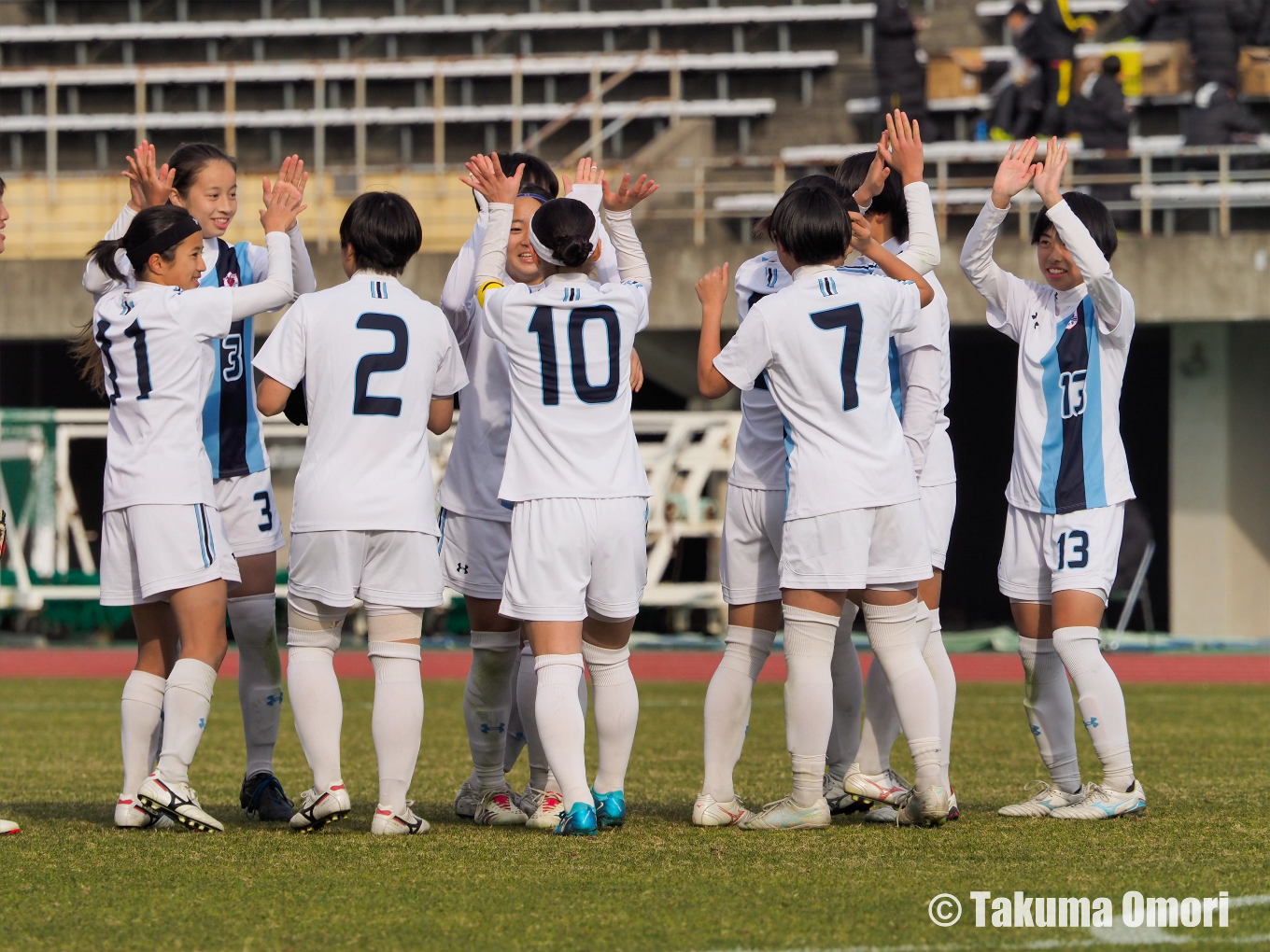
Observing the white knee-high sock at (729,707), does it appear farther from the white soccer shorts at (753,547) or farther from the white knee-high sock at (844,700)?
the white knee-high sock at (844,700)

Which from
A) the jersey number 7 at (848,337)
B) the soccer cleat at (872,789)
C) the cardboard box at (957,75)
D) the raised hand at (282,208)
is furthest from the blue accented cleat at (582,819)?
the cardboard box at (957,75)

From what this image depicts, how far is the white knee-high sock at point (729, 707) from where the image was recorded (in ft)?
16.8

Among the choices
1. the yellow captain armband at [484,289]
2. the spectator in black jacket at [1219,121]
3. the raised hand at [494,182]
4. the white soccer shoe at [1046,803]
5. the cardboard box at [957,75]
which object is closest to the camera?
the yellow captain armband at [484,289]

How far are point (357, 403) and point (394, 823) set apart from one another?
1230 millimetres

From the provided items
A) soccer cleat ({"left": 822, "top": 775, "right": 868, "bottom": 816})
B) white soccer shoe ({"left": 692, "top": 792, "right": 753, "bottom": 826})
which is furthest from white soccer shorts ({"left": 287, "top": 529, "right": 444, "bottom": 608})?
soccer cleat ({"left": 822, "top": 775, "right": 868, "bottom": 816})

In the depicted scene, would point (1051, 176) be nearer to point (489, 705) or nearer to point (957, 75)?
point (489, 705)

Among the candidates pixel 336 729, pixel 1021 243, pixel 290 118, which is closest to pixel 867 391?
pixel 336 729

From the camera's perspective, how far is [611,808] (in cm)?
498

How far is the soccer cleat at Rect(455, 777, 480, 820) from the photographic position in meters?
5.39

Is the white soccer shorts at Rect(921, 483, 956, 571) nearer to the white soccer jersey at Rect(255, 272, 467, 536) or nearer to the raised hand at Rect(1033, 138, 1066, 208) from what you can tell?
the raised hand at Rect(1033, 138, 1066, 208)

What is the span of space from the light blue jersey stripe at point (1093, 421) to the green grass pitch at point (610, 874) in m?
1.02

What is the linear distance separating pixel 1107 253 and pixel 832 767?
1918 mm

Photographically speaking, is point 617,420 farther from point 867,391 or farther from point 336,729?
point 336,729

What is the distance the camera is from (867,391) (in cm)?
489
